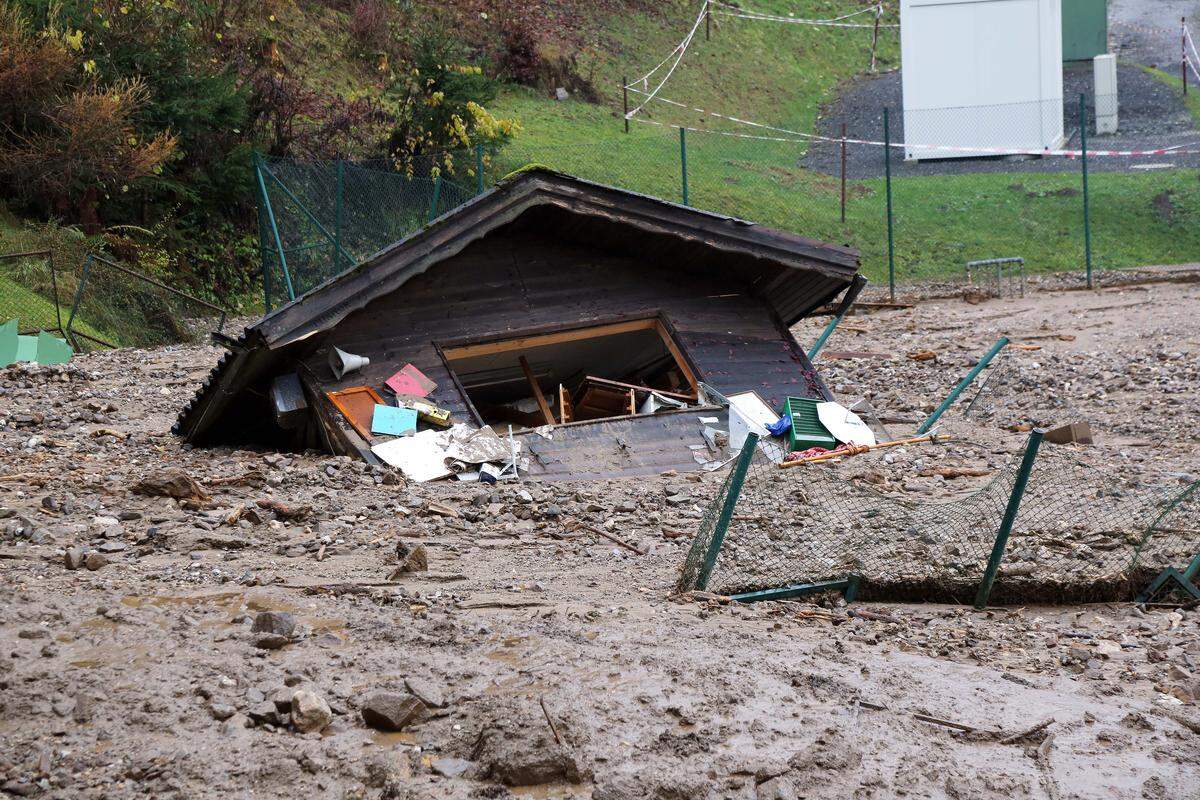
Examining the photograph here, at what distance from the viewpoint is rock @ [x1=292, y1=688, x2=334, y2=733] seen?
4900 millimetres

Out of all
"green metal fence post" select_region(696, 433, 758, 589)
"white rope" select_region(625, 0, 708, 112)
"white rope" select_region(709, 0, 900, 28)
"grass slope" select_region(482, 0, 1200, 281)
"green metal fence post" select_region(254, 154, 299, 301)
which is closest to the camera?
"green metal fence post" select_region(696, 433, 758, 589)

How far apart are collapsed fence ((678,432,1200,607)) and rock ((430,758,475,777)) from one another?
2571 millimetres

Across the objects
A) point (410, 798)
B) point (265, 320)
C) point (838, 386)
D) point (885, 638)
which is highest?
point (265, 320)

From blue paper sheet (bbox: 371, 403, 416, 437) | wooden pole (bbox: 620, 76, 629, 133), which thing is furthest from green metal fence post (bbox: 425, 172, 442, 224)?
wooden pole (bbox: 620, 76, 629, 133)

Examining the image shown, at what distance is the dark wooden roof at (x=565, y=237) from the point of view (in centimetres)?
1070

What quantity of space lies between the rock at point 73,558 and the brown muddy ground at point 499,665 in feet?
0.17

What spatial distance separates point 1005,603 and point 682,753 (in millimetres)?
3231

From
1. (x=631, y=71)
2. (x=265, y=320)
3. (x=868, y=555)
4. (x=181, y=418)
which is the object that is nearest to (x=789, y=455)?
(x=868, y=555)

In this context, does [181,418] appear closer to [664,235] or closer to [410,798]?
[664,235]

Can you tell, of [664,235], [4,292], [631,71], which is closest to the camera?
[664,235]

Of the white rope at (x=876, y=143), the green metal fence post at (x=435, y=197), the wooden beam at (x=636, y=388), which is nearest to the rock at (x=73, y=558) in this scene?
the wooden beam at (x=636, y=388)

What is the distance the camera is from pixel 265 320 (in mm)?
10320

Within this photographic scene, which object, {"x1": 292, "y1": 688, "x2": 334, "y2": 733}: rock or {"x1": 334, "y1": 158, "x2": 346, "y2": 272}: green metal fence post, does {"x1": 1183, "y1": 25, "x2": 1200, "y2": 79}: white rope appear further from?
{"x1": 292, "y1": 688, "x2": 334, "y2": 733}: rock

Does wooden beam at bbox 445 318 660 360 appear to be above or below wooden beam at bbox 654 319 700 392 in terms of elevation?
above
